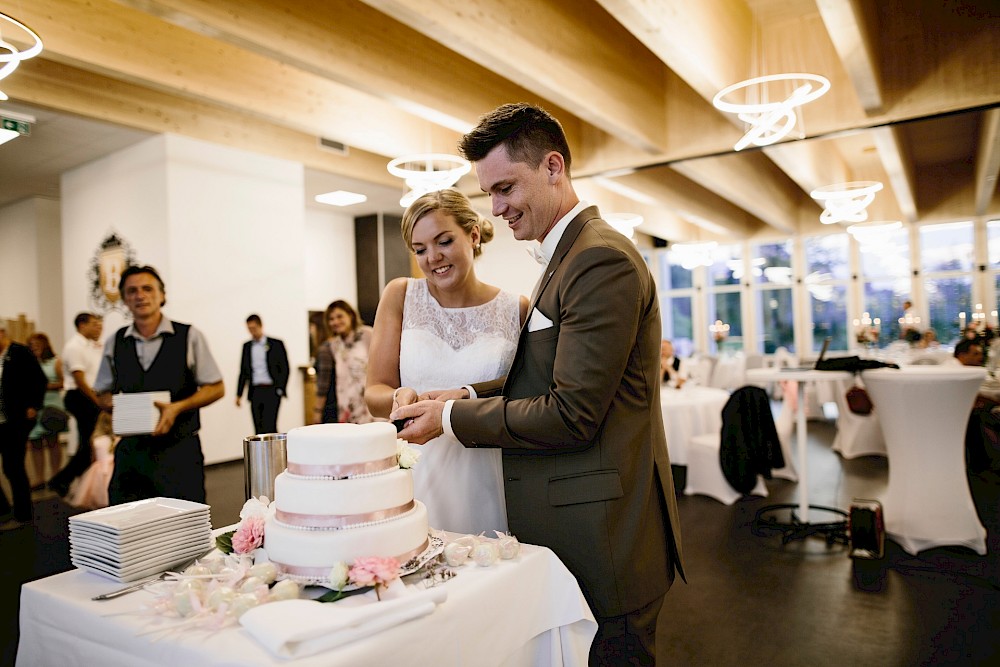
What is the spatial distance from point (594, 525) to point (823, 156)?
10.7 m

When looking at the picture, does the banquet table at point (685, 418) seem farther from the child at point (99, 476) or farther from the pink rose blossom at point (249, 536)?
the pink rose blossom at point (249, 536)

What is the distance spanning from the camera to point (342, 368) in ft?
19.9

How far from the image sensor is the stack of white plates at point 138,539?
1.28 m

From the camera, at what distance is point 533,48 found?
5.49 metres

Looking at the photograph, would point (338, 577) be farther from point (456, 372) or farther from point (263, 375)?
point (263, 375)

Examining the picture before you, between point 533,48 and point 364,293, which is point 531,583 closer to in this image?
point 533,48

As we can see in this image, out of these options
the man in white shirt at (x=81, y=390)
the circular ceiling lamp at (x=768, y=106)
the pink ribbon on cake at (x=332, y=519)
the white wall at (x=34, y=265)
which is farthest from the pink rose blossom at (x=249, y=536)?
the white wall at (x=34, y=265)

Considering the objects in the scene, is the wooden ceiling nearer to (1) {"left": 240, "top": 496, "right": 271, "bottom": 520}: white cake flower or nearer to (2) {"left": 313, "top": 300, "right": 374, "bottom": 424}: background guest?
(2) {"left": 313, "top": 300, "right": 374, "bottom": 424}: background guest

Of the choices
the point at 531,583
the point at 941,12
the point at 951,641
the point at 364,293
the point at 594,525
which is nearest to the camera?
the point at 531,583

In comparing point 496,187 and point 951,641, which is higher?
point 496,187

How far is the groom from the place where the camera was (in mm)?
1398

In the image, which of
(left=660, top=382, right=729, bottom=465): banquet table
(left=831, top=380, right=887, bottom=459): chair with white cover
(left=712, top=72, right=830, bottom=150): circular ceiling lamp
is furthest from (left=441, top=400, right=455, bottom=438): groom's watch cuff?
(left=831, top=380, right=887, bottom=459): chair with white cover

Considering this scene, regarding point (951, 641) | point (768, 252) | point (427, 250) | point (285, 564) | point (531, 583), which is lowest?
point (951, 641)

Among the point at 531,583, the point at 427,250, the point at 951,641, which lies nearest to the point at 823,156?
the point at 951,641
